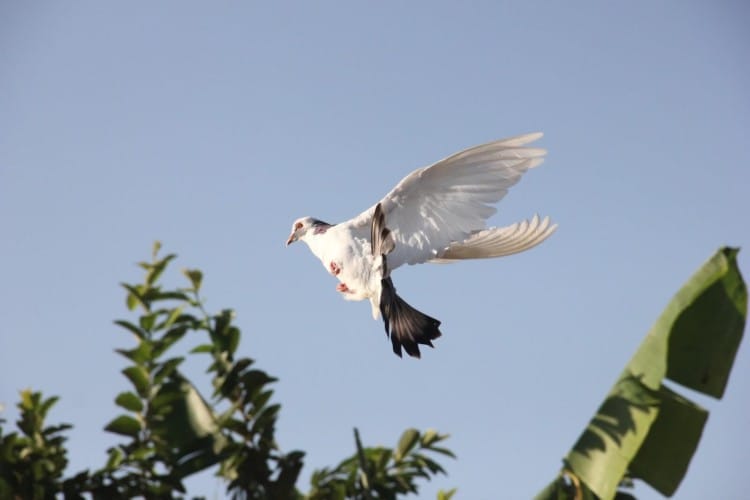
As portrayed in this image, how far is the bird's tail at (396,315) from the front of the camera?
26.0 feet

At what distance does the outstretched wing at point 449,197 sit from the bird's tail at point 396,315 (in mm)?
152

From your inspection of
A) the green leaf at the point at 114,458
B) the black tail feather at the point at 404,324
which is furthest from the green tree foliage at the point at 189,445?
the black tail feather at the point at 404,324

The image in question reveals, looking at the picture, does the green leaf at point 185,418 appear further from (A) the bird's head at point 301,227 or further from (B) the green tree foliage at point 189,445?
(A) the bird's head at point 301,227

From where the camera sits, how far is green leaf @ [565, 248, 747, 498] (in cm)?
543

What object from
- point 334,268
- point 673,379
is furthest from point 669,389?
point 334,268

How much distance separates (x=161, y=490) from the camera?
4.32 meters

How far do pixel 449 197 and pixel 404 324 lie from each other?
1.14 metres

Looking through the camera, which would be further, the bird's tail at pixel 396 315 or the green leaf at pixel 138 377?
the bird's tail at pixel 396 315

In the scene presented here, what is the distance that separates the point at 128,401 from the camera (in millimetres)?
4469

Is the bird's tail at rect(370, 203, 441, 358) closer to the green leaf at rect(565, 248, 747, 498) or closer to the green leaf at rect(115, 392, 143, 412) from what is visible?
the green leaf at rect(565, 248, 747, 498)

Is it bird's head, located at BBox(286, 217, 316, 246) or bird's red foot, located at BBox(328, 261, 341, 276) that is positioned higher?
bird's head, located at BBox(286, 217, 316, 246)

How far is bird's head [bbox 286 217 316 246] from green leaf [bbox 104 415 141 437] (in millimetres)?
5342

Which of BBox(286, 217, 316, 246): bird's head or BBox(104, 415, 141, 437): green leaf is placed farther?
BBox(286, 217, 316, 246): bird's head

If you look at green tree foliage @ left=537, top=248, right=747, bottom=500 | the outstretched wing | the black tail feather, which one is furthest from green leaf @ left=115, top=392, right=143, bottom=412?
the outstretched wing
